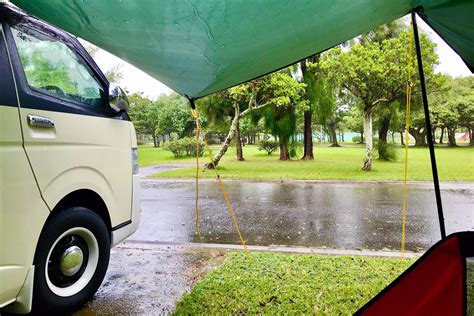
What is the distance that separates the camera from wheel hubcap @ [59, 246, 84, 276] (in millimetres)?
2324

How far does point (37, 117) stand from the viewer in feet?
6.47

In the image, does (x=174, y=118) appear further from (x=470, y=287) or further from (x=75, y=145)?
(x=470, y=287)

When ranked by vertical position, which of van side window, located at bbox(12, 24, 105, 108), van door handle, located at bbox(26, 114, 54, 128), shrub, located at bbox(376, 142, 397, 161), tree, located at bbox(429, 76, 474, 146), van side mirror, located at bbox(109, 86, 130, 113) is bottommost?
shrub, located at bbox(376, 142, 397, 161)

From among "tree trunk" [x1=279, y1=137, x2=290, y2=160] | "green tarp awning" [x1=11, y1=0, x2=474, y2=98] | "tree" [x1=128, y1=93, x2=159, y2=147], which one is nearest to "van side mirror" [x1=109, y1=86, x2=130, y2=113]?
"green tarp awning" [x1=11, y1=0, x2=474, y2=98]

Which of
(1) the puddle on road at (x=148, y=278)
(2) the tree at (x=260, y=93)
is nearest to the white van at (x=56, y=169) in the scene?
(1) the puddle on road at (x=148, y=278)

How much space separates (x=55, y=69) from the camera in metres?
2.40

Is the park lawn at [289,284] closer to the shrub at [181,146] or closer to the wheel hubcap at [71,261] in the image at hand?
the wheel hubcap at [71,261]

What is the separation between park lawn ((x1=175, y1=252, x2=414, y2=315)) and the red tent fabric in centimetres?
99

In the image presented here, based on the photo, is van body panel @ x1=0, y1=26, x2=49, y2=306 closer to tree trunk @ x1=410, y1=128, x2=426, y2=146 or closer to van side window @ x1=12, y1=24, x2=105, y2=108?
van side window @ x1=12, y1=24, x2=105, y2=108

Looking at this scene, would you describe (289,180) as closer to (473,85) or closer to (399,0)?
(399,0)

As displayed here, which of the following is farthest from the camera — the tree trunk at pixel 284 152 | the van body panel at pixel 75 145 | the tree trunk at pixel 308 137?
the tree trunk at pixel 284 152

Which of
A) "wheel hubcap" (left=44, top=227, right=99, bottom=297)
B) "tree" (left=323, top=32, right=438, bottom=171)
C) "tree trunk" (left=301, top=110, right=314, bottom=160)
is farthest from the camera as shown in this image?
"tree trunk" (left=301, top=110, right=314, bottom=160)

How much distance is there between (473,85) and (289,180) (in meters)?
25.5

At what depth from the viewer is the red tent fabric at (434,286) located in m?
1.54
